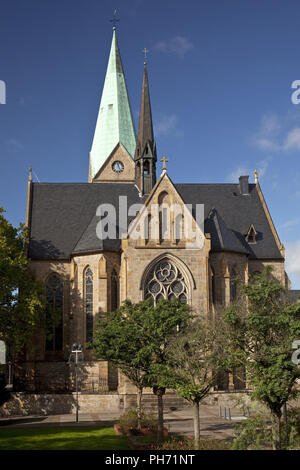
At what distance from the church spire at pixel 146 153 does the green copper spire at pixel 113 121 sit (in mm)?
9868

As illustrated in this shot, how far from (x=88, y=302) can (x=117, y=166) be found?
22894 millimetres

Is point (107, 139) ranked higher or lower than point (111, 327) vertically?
higher

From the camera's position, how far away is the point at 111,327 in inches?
1388

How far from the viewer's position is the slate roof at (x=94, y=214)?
53.1 m

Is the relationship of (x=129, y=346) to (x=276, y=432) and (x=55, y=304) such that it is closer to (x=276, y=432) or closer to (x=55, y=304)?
(x=276, y=432)

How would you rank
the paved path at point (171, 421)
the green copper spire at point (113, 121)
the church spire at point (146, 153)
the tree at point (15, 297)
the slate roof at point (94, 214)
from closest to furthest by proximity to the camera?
the paved path at point (171, 421), the tree at point (15, 297), the slate roof at point (94, 214), the church spire at point (146, 153), the green copper spire at point (113, 121)

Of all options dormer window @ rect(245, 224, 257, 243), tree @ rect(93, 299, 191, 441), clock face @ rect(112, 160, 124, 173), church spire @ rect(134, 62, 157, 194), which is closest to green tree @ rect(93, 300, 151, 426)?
tree @ rect(93, 299, 191, 441)

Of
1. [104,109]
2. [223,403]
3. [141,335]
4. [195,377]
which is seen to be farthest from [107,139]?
[195,377]

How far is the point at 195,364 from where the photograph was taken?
2642cm

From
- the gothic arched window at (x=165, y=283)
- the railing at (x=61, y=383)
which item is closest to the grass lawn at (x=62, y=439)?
the railing at (x=61, y=383)

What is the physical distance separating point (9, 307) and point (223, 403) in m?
17.8

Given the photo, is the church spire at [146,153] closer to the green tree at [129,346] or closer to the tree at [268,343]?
the green tree at [129,346]

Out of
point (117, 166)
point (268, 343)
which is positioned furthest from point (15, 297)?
point (117, 166)
